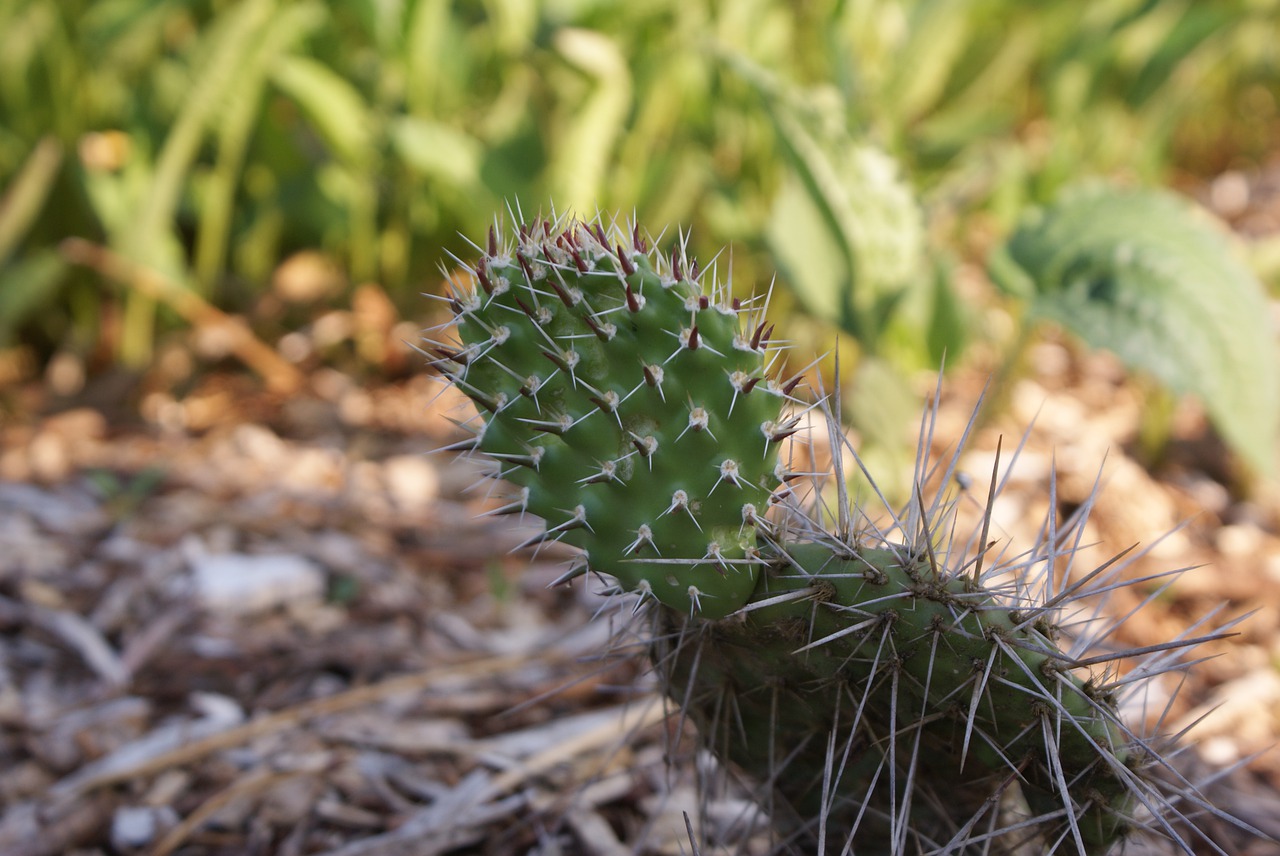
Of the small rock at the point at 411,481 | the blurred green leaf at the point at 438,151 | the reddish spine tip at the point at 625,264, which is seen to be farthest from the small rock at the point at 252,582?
the reddish spine tip at the point at 625,264

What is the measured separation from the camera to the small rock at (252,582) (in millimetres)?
1653

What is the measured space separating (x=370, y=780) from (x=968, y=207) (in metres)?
1.89

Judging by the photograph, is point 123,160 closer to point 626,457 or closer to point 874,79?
point 874,79

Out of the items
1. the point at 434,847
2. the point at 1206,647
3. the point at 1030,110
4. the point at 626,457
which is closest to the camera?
the point at 626,457

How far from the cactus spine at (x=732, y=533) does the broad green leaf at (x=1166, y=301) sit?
2.85ft

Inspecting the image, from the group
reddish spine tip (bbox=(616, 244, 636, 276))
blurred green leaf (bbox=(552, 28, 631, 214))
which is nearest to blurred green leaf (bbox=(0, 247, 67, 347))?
blurred green leaf (bbox=(552, 28, 631, 214))

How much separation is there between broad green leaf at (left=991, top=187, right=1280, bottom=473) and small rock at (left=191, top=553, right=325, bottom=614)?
3.93ft

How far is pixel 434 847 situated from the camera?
112 cm

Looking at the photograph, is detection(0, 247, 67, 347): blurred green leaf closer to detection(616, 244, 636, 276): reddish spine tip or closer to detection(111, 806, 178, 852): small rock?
detection(111, 806, 178, 852): small rock

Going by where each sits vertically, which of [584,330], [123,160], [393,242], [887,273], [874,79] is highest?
[123,160]

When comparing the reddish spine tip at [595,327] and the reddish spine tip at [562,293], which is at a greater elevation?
the reddish spine tip at [562,293]

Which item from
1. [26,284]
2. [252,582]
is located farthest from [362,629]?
[26,284]

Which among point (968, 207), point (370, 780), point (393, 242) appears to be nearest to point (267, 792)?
point (370, 780)

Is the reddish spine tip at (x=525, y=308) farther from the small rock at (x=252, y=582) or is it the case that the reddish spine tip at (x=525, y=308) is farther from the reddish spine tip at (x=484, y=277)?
the small rock at (x=252, y=582)
